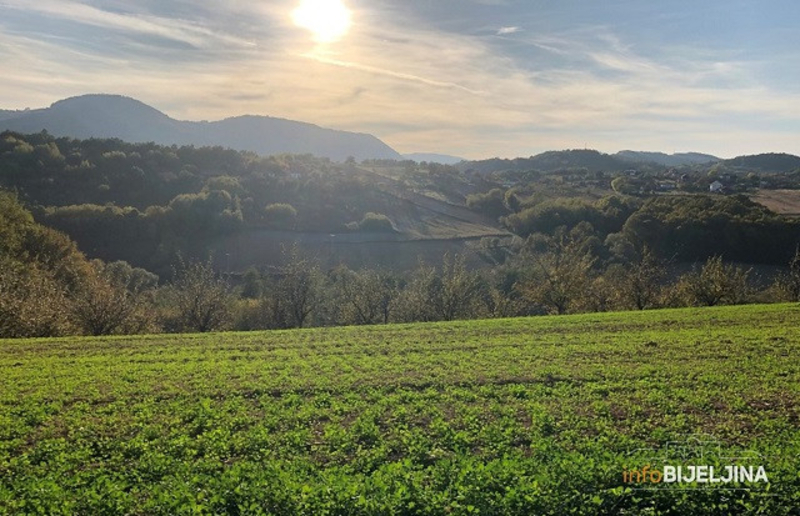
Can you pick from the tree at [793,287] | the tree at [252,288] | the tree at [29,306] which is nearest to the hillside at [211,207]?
the tree at [252,288]

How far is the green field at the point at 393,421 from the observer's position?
8516 millimetres

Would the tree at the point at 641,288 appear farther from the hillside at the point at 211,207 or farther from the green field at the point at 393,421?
the hillside at the point at 211,207

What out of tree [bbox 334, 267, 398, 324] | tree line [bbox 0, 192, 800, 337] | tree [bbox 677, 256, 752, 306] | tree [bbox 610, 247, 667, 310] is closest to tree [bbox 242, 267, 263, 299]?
tree line [bbox 0, 192, 800, 337]

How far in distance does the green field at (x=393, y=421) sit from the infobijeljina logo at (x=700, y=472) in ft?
0.39

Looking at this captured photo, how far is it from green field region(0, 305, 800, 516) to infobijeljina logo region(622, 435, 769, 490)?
0.12 m

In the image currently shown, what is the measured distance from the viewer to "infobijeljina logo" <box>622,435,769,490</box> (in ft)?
28.3

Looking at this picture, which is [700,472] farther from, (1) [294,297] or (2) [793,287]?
(2) [793,287]

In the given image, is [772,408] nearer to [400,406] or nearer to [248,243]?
[400,406]

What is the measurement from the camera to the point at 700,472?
8.94 m

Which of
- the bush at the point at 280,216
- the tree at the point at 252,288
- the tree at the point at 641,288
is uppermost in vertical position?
the bush at the point at 280,216

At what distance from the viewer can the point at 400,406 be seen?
1475cm

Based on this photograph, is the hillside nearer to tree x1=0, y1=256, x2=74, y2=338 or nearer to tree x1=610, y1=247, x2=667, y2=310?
tree x1=0, y1=256, x2=74, y2=338

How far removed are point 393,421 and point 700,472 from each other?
699 cm

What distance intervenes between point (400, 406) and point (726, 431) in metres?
7.78
